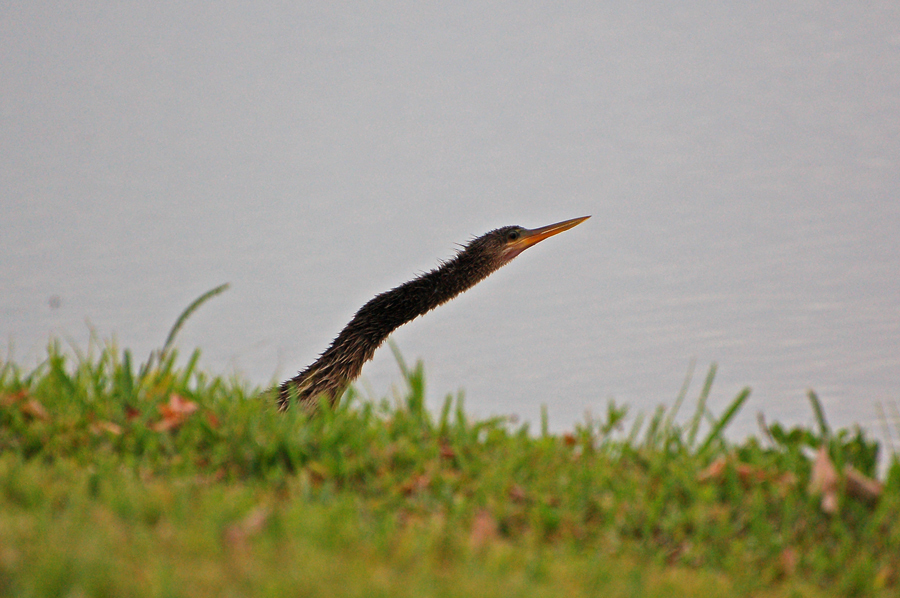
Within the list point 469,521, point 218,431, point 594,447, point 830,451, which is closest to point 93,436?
point 218,431

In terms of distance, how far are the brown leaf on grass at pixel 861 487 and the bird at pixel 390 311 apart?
302cm

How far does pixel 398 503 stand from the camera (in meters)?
3.29

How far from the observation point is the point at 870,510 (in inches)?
134

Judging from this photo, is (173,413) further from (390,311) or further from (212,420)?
(390,311)

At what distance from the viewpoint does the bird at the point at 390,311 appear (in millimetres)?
5734

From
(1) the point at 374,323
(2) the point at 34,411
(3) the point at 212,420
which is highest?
(1) the point at 374,323

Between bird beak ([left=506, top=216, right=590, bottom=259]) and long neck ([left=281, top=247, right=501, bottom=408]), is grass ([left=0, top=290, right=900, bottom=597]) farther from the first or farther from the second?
bird beak ([left=506, top=216, right=590, bottom=259])

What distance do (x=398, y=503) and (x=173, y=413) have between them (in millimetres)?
1124

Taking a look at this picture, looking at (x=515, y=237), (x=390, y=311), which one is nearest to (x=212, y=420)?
(x=390, y=311)

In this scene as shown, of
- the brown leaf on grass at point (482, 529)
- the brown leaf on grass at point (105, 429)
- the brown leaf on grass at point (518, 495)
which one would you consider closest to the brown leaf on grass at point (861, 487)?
the brown leaf on grass at point (518, 495)

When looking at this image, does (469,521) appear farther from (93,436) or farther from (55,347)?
(55,347)

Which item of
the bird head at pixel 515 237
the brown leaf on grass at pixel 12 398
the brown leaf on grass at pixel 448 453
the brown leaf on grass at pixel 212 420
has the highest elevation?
the bird head at pixel 515 237

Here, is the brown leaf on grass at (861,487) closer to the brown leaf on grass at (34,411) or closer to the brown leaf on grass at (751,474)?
the brown leaf on grass at (751,474)

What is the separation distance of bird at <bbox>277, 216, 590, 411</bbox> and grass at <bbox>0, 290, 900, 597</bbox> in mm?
1386
